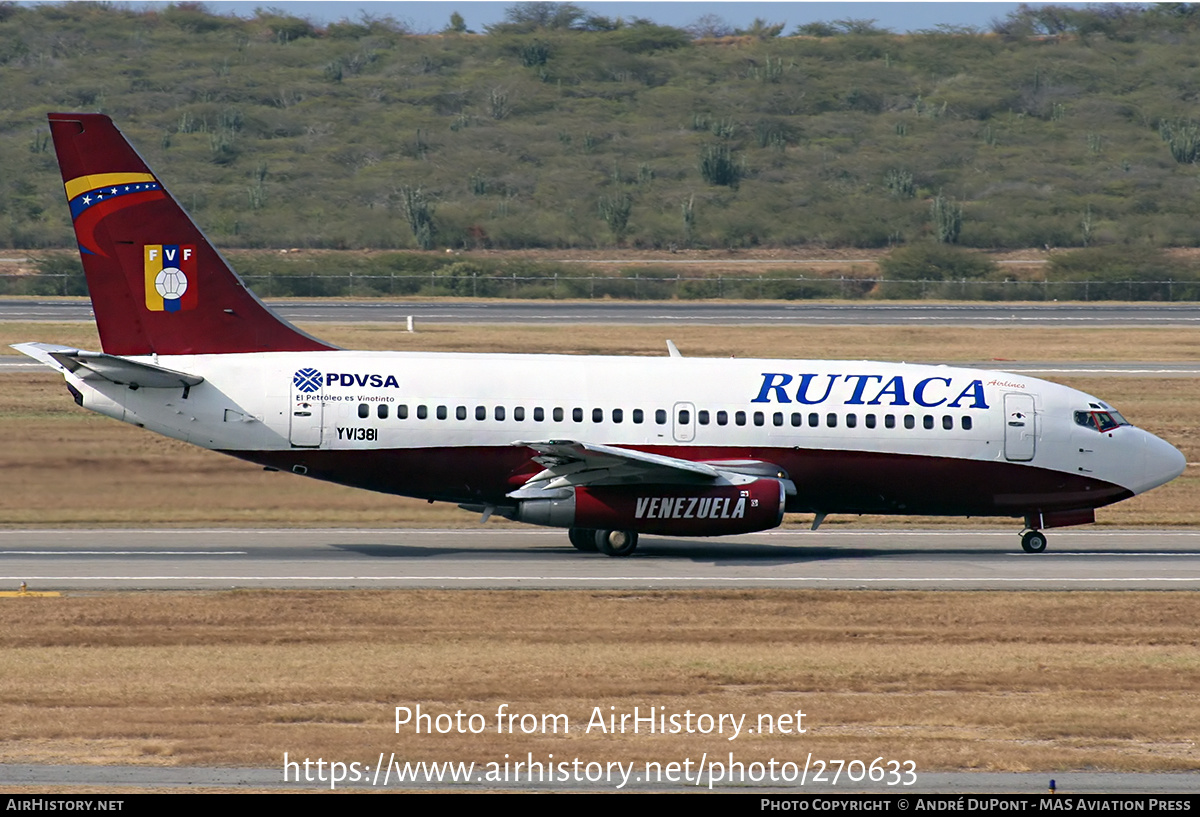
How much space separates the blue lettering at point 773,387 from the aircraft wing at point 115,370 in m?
10.9

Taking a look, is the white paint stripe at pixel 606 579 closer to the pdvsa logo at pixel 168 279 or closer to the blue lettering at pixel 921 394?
the blue lettering at pixel 921 394

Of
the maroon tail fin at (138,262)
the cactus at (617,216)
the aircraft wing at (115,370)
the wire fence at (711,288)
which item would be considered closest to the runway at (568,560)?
the aircraft wing at (115,370)

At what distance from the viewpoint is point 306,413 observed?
2952 cm

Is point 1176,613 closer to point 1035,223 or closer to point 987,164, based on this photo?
point 1035,223

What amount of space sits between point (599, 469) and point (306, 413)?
569 centimetres

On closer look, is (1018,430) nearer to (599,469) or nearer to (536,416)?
(599,469)

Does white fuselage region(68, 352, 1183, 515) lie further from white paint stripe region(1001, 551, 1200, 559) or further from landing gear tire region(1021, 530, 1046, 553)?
white paint stripe region(1001, 551, 1200, 559)

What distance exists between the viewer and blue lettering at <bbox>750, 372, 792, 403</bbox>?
30.8m

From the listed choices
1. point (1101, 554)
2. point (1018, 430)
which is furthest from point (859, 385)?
point (1101, 554)

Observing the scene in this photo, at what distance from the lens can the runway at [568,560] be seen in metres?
27.2

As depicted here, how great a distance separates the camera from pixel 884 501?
Answer: 31.1 m

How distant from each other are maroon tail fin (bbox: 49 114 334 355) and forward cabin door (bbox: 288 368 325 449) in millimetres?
1189

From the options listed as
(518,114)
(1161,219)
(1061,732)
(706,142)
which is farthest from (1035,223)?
(1061,732)
